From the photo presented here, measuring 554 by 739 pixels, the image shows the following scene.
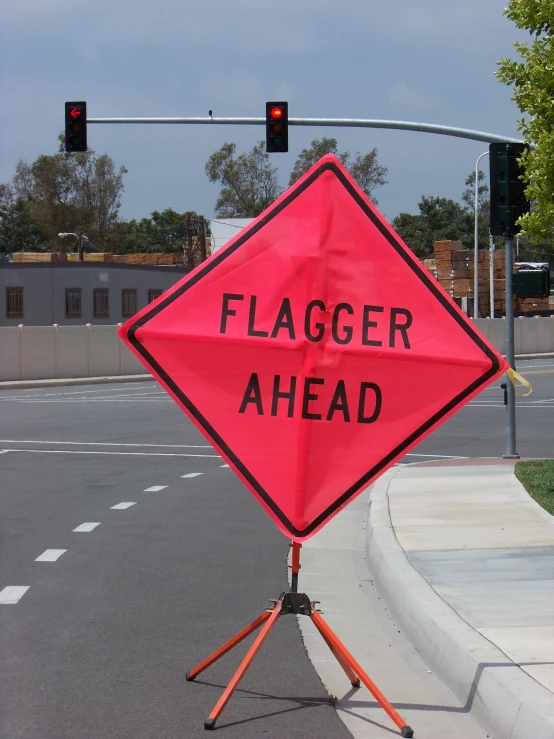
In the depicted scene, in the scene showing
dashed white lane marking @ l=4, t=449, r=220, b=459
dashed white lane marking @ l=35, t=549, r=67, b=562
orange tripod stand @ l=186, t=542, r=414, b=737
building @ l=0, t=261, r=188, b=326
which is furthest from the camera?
building @ l=0, t=261, r=188, b=326

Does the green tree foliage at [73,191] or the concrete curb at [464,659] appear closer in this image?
the concrete curb at [464,659]

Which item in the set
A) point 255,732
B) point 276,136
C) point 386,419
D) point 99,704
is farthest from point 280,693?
point 276,136

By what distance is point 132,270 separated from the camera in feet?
190

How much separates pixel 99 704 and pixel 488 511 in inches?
224

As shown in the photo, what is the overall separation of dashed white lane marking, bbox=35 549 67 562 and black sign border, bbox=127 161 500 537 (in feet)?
13.0

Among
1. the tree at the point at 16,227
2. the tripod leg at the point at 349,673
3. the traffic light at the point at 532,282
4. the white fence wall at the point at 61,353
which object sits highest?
the tree at the point at 16,227

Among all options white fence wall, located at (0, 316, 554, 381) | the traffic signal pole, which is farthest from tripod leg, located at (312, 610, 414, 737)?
white fence wall, located at (0, 316, 554, 381)

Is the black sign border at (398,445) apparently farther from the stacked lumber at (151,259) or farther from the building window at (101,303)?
the stacked lumber at (151,259)

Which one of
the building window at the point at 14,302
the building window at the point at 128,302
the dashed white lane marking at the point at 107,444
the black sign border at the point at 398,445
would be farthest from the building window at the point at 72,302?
the black sign border at the point at 398,445

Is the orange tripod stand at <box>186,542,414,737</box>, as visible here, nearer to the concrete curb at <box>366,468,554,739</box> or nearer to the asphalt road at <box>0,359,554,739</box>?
the asphalt road at <box>0,359,554,739</box>

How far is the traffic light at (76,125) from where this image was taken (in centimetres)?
2286

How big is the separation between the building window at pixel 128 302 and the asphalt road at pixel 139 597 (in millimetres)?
41569

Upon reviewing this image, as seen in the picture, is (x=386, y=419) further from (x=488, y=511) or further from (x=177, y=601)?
(x=488, y=511)

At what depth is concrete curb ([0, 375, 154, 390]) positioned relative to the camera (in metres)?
35.9
